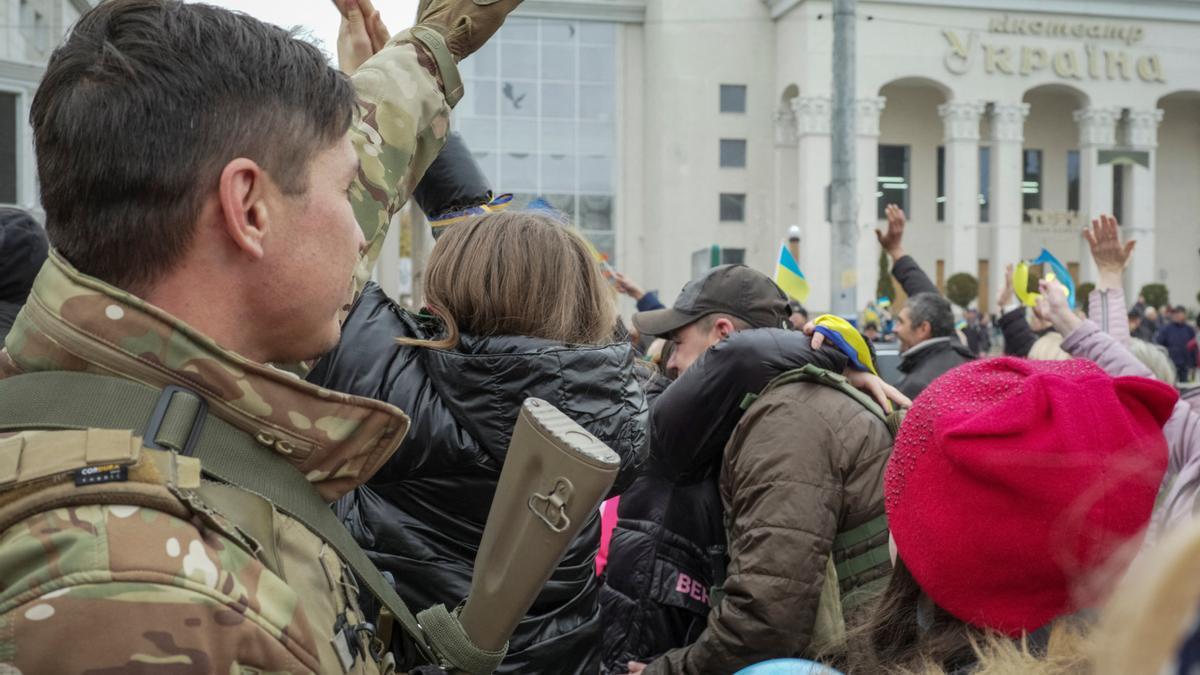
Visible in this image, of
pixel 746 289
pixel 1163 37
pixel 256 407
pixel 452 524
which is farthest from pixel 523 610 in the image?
pixel 1163 37

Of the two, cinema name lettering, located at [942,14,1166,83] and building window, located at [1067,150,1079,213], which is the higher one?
cinema name lettering, located at [942,14,1166,83]

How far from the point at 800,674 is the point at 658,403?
1143 millimetres

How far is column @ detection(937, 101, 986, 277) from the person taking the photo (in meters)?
43.5

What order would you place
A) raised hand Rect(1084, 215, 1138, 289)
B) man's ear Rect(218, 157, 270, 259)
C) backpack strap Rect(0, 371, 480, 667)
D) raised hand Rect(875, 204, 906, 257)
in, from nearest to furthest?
backpack strap Rect(0, 371, 480, 667) → man's ear Rect(218, 157, 270, 259) → raised hand Rect(1084, 215, 1138, 289) → raised hand Rect(875, 204, 906, 257)

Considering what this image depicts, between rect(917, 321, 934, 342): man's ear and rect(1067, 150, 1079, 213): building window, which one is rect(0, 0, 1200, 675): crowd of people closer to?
rect(917, 321, 934, 342): man's ear

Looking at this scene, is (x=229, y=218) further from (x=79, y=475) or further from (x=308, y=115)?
(x=79, y=475)

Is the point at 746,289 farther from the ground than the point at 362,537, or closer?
farther from the ground

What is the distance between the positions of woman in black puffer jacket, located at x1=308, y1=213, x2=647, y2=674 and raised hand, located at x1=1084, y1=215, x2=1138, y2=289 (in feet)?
11.2

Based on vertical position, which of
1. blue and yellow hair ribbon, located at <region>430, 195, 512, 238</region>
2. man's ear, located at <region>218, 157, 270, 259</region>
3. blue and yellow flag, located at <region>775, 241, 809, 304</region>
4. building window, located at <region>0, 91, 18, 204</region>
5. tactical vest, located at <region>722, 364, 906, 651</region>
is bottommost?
tactical vest, located at <region>722, 364, 906, 651</region>

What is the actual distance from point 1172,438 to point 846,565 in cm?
112

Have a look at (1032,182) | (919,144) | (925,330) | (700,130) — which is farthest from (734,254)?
(925,330)

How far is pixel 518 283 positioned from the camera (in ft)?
7.79

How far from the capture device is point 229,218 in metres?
1.27

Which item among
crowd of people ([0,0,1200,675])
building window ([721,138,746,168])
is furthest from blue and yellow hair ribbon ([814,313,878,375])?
building window ([721,138,746,168])
